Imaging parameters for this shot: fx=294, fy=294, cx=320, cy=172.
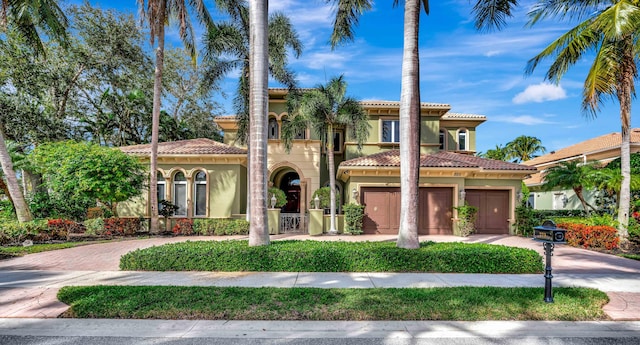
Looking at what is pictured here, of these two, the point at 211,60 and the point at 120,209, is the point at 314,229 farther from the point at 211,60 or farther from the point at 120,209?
the point at 120,209

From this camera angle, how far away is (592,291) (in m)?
6.02

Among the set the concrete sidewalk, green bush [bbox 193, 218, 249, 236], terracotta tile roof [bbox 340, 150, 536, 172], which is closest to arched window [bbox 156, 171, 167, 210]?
green bush [bbox 193, 218, 249, 236]

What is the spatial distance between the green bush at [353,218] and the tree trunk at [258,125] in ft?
22.6

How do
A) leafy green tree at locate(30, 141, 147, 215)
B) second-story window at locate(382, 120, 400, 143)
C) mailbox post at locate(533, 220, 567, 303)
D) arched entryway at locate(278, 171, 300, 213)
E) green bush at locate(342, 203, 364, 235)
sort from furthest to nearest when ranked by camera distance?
arched entryway at locate(278, 171, 300, 213) → second-story window at locate(382, 120, 400, 143) → green bush at locate(342, 203, 364, 235) → leafy green tree at locate(30, 141, 147, 215) → mailbox post at locate(533, 220, 567, 303)

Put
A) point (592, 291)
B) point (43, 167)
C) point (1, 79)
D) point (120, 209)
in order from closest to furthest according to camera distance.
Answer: point (592, 291) → point (43, 167) → point (120, 209) → point (1, 79)

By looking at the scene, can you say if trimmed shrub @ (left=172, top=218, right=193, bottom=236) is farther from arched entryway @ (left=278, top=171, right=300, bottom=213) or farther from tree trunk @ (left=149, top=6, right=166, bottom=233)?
arched entryway @ (left=278, top=171, right=300, bottom=213)

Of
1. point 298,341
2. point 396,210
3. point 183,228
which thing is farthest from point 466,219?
point 183,228

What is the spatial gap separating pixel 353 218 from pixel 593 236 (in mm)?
9762

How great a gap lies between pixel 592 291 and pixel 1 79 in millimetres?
29543

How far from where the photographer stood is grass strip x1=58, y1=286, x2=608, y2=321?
488 centimetres

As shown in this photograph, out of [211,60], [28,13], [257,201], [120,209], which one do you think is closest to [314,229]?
[257,201]

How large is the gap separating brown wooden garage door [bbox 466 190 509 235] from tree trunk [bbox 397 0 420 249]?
915 cm

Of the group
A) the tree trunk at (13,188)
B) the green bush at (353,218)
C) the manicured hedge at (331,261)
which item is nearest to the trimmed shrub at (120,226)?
the tree trunk at (13,188)

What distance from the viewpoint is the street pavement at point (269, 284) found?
4477mm
